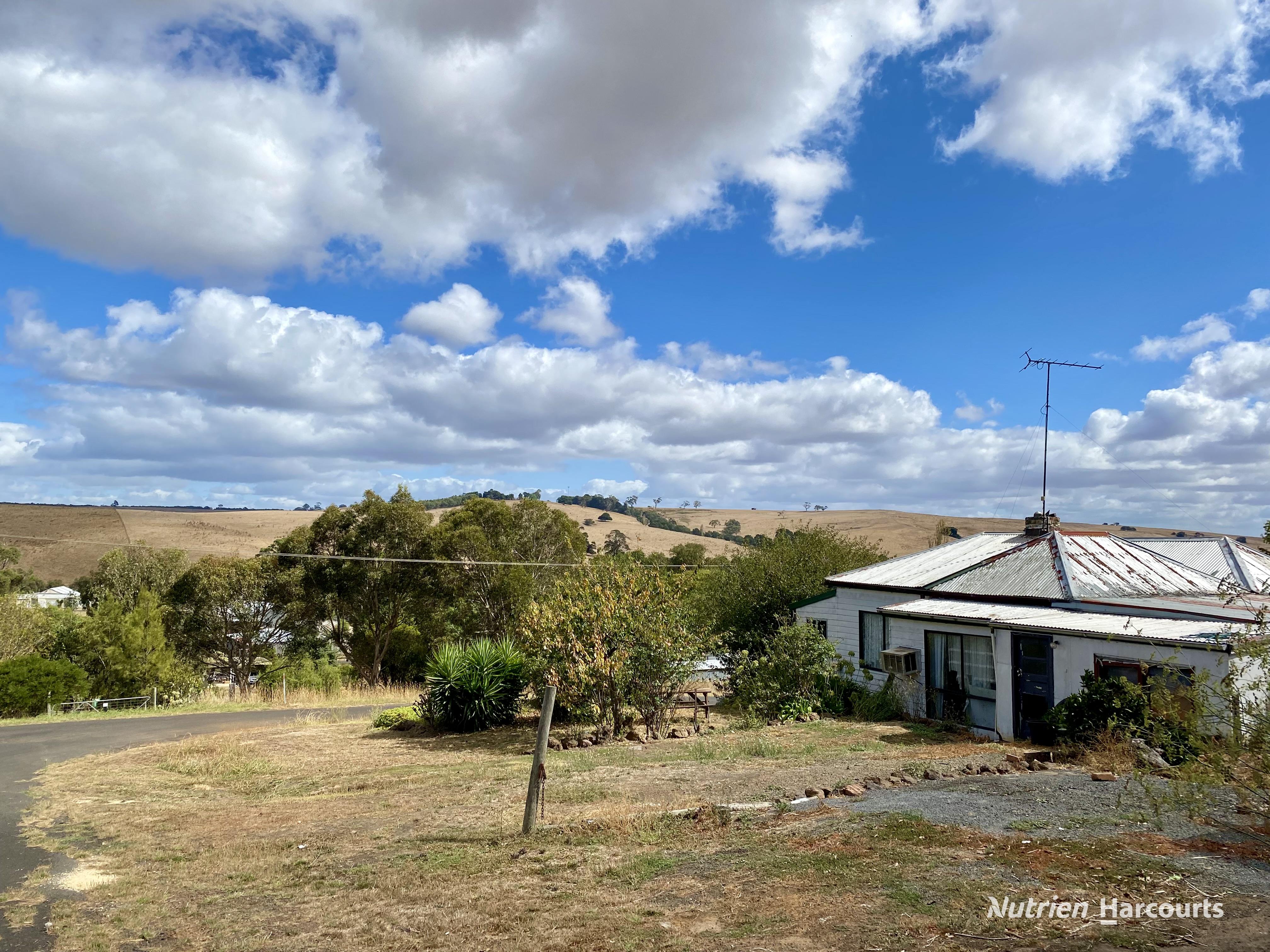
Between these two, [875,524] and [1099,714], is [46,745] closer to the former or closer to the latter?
[1099,714]

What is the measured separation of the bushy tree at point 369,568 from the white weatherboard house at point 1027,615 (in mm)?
19762

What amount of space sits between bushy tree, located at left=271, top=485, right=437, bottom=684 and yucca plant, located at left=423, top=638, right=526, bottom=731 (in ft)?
59.0

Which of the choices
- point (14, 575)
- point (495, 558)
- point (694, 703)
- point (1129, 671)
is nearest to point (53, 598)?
point (14, 575)

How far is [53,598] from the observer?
60.6m

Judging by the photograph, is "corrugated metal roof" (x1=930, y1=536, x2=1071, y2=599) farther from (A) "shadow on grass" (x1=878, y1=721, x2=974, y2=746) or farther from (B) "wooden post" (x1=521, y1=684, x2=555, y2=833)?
(B) "wooden post" (x1=521, y1=684, x2=555, y2=833)

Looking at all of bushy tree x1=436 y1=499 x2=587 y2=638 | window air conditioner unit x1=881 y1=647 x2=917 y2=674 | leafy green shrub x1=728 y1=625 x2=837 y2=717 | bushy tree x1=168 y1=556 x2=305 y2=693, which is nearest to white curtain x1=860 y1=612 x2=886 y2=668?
window air conditioner unit x1=881 y1=647 x2=917 y2=674

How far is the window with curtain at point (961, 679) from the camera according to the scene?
16.2 meters

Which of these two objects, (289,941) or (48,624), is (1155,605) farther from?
(48,624)

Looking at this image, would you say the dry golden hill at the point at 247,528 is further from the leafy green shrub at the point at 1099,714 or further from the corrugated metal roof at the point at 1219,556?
the leafy green shrub at the point at 1099,714

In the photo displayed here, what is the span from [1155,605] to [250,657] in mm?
35574

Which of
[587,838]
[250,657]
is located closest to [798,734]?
[587,838]

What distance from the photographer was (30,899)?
24.6 ft

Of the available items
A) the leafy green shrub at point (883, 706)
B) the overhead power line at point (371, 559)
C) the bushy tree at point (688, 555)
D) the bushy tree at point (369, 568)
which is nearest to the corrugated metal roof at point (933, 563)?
the leafy green shrub at point (883, 706)

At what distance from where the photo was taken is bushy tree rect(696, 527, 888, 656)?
24.0m
